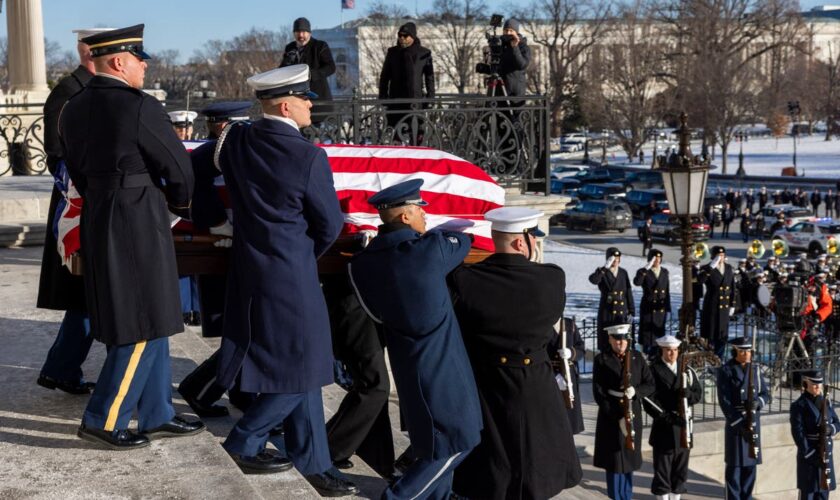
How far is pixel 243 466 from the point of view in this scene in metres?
4.77

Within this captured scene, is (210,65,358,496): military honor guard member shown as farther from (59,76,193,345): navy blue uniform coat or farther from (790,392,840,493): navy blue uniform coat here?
(790,392,840,493): navy blue uniform coat

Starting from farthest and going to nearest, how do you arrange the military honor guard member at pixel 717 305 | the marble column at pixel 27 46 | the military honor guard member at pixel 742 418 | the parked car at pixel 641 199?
the parked car at pixel 641 199 → the marble column at pixel 27 46 → the military honor guard member at pixel 717 305 → the military honor guard member at pixel 742 418

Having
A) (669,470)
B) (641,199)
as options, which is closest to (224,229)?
(669,470)

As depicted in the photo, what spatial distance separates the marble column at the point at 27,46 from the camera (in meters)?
18.8

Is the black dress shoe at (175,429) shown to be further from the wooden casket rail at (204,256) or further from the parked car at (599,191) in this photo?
the parked car at (599,191)

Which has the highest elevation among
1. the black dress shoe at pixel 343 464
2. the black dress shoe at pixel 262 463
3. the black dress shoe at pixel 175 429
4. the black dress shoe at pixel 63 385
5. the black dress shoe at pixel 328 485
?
the black dress shoe at pixel 63 385

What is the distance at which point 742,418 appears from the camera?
9.59m

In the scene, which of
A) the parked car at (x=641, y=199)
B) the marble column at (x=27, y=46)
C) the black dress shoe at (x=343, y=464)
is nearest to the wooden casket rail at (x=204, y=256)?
the black dress shoe at (x=343, y=464)

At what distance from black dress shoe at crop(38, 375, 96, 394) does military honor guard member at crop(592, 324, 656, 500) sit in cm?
450

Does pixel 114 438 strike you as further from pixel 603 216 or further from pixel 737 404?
pixel 603 216

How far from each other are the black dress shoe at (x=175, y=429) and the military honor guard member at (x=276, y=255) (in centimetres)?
26

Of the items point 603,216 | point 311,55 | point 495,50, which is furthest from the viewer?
point 603,216

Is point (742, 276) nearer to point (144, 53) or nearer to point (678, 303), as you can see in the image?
point (678, 303)

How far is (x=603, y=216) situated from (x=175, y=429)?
3484 centimetres
